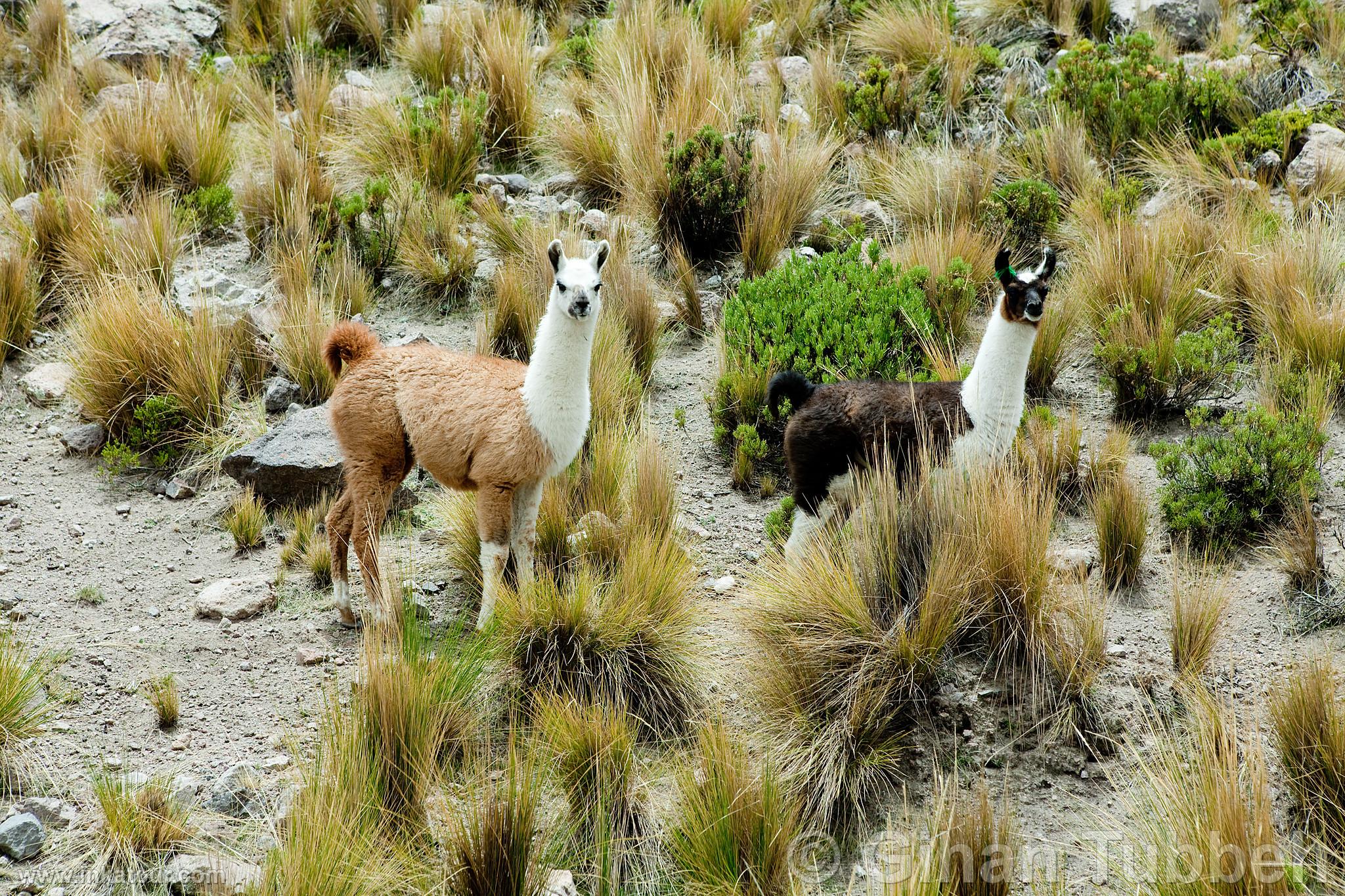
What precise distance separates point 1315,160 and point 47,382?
29.9ft

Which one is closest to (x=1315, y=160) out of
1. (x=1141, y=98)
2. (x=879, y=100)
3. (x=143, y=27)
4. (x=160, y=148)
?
(x=1141, y=98)

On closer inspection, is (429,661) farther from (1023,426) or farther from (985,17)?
(985,17)

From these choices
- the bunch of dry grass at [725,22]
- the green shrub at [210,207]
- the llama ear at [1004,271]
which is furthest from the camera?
the bunch of dry grass at [725,22]

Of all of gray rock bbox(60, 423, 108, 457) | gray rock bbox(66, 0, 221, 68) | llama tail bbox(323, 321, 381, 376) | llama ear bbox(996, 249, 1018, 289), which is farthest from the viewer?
gray rock bbox(66, 0, 221, 68)

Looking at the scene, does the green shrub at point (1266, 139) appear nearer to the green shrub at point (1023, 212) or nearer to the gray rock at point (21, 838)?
the green shrub at point (1023, 212)

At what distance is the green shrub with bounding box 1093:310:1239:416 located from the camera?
6.58 meters

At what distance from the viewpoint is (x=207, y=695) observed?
4949mm

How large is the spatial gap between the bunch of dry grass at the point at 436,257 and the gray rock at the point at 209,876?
4980mm

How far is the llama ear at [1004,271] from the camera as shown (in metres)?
5.12

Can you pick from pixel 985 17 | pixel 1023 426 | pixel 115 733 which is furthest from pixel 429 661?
pixel 985 17

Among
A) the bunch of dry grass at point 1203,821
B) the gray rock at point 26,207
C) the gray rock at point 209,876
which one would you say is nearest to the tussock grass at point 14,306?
the gray rock at point 26,207

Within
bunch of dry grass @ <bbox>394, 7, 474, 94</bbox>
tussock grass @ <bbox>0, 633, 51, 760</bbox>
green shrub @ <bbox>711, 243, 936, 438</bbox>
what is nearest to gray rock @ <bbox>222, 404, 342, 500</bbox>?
tussock grass @ <bbox>0, 633, 51, 760</bbox>

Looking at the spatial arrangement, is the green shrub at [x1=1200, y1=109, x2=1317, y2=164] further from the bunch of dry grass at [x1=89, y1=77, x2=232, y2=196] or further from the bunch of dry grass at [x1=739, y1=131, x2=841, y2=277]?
the bunch of dry grass at [x1=89, y1=77, x2=232, y2=196]

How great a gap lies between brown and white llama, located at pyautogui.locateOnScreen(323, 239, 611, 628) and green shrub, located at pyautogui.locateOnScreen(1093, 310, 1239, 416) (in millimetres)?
3375
